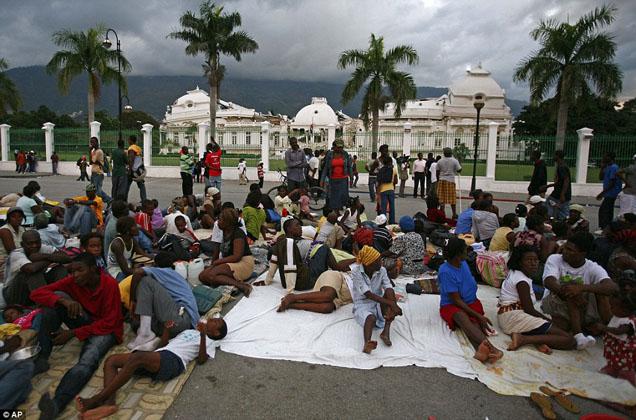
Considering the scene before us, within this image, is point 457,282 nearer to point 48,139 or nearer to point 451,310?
point 451,310

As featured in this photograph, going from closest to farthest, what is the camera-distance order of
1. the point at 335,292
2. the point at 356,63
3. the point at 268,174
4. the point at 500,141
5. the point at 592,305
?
1. the point at 592,305
2. the point at 335,292
3. the point at 500,141
4. the point at 268,174
5. the point at 356,63

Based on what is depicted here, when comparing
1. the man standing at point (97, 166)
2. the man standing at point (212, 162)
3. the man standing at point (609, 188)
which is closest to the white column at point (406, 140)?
the man standing at point (212, 162)

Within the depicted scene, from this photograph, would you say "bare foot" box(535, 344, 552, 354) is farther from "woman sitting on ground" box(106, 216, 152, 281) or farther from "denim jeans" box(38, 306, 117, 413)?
"woman sitting on ground" box(106, 216, 152, 281)

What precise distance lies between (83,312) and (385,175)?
6.69m

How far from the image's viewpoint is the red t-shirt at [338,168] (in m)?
9.12

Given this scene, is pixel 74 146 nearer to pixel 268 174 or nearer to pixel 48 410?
pixel 268 174

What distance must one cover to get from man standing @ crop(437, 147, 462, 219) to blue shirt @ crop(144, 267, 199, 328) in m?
7.17

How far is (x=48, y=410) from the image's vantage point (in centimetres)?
291

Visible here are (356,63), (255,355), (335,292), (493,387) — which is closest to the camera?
(493,387)

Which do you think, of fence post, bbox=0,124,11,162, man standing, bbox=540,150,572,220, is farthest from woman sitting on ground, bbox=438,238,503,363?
fence post, bbox=0,124,11,162

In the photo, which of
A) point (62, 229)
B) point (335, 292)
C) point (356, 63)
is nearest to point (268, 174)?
point (356, 63)

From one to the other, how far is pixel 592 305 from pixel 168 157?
21979 millimetres

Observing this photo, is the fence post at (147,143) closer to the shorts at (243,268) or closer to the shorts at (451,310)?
the shorts at (243,268)

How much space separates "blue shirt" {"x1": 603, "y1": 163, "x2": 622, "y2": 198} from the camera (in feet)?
28.5
